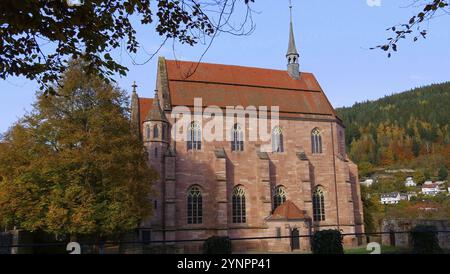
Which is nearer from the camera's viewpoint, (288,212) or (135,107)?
(288,212)

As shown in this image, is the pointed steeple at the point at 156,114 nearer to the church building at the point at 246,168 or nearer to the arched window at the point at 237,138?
the church building at the point at 246,168

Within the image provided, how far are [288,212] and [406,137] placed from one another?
126m

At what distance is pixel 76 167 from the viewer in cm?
2212

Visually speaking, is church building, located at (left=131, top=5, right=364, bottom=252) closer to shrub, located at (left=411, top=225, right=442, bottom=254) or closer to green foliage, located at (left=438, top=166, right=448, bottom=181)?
shrub, located at (left=411, top=225, right=442, bottom=254)

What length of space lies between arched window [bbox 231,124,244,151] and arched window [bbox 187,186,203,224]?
495 centimetres

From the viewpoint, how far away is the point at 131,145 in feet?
79.5

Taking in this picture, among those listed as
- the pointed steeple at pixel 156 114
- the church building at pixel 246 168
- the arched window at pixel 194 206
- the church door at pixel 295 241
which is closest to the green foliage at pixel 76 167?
the church building at pixel 246 168

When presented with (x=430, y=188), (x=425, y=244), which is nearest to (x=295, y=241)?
(x=425, y=244)

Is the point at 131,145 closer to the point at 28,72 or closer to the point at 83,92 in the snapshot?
the point at 83,92

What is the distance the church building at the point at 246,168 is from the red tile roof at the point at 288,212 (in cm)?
9

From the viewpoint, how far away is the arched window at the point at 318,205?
119 feet

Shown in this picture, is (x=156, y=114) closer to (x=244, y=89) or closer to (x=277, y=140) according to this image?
(x=244, y=89)

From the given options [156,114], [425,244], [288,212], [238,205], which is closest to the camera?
[425,244]
